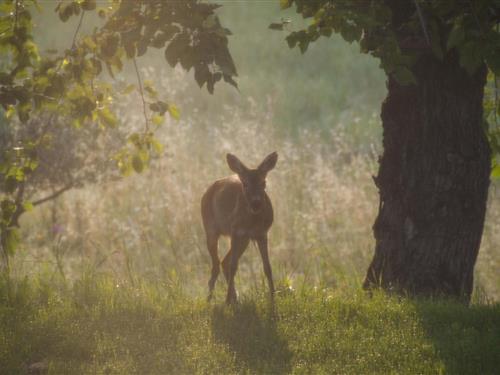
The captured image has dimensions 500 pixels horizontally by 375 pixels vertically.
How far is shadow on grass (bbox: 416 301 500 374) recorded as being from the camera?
20.1ft

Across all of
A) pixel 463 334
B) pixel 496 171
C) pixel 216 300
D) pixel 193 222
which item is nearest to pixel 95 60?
pixel 216 300

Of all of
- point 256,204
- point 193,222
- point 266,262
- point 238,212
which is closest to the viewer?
point 256,204

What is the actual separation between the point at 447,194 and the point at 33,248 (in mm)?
8088

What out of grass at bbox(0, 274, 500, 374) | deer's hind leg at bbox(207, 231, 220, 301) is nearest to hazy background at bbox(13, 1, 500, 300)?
deer's hind leg at bbox(207, 231, 220, 301)

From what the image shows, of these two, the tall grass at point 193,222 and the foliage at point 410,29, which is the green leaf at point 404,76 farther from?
the tall grass at point 193,222

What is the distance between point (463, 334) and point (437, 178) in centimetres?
168

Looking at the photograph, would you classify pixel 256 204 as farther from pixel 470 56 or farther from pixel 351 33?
pixel 470 56

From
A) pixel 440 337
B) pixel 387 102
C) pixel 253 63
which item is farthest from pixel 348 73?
pixel 440 337

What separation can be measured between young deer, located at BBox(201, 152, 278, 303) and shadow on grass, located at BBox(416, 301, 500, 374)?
5.61 feet

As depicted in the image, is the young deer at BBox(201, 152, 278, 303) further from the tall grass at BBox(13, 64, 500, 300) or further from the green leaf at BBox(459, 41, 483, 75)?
the green leaf at BBox(459, 41, 483, 75)

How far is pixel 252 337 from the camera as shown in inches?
270

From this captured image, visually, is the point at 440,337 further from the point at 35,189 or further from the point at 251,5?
the point at 251,5

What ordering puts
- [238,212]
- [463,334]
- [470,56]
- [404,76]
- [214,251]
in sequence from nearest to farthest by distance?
[470,56] < [404,76] < [463,334] < [238,212] < [214,251]

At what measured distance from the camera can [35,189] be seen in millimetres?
11492
